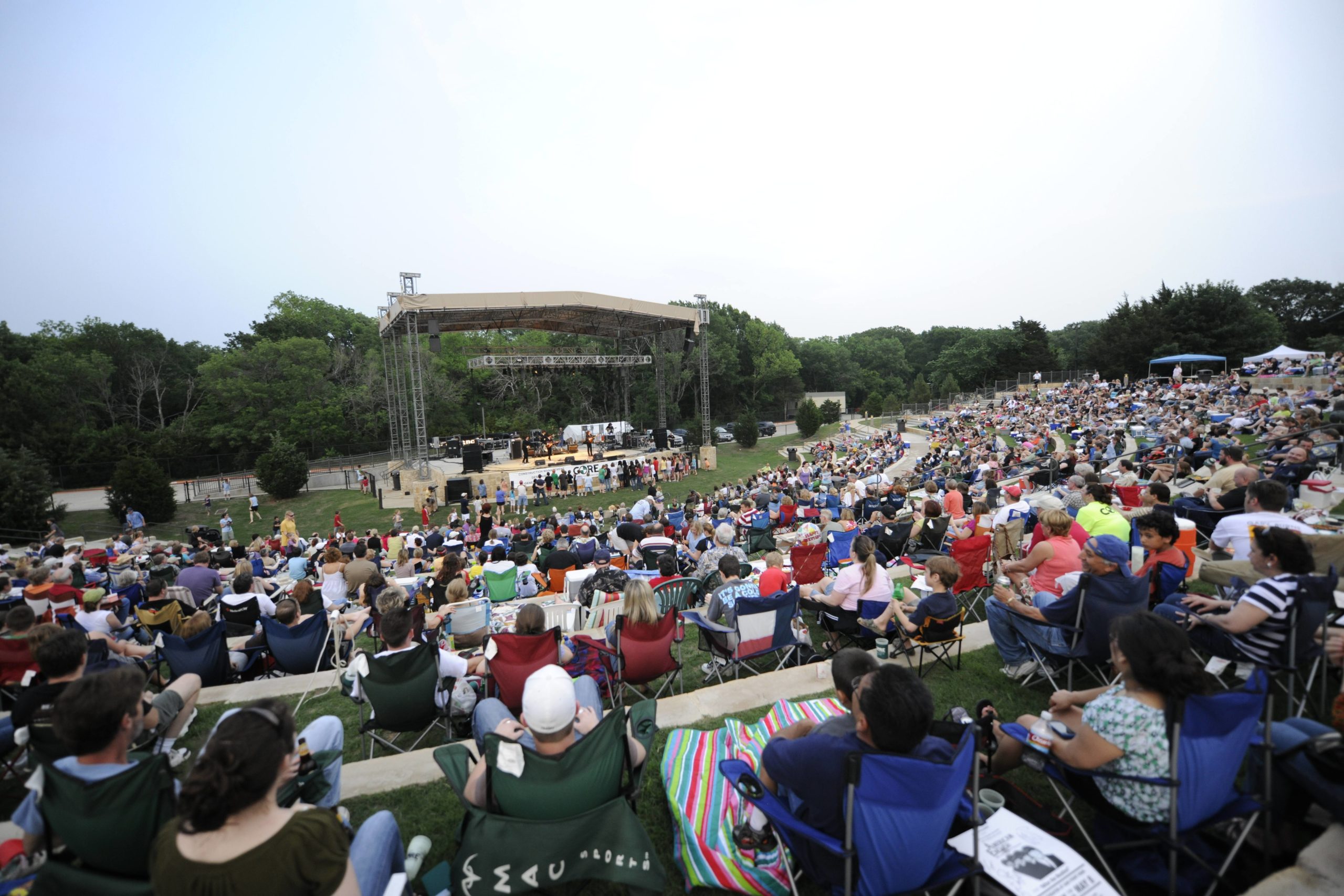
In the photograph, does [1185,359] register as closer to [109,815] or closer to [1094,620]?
[1094,620]

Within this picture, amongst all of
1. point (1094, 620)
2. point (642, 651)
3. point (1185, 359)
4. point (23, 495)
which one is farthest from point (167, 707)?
point (1185, 359)

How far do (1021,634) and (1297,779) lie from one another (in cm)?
161

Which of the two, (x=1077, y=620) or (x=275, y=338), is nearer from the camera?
(x=1077, y=620)

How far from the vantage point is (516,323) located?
24906 millimetres

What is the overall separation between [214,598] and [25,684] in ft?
11.2

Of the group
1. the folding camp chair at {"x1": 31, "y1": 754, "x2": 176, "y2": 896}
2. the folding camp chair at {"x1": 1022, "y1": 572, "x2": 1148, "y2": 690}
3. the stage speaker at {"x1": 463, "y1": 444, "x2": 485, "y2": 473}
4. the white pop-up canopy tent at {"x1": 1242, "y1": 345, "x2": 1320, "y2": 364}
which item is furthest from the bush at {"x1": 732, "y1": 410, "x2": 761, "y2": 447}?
the folding camp chair at {"x1": 31, "y1": 754, "x2": 176, "y2": 896}

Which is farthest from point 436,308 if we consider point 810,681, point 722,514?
point 810,681

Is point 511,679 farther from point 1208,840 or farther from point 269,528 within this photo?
point 269,528

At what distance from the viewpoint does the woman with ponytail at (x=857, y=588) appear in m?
4.36

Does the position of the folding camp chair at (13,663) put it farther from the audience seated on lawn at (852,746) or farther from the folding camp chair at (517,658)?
the audience seated on lawn at (852,746)

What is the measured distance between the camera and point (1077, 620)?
132 inches

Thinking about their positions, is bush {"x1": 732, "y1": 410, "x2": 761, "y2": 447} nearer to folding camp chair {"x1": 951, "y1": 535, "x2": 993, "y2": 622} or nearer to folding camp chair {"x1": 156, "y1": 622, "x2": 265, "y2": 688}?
folding camp chair {"x1": 951, "y1": 535, "x2": 993, "y2": 622}

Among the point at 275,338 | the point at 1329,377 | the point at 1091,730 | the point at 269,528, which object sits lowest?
the point at 269,528

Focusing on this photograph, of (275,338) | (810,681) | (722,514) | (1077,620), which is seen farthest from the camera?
(275,338)
